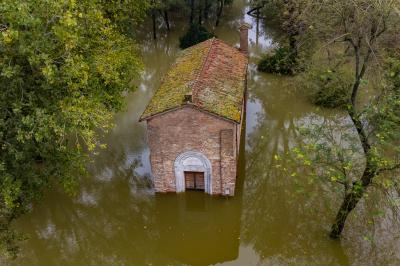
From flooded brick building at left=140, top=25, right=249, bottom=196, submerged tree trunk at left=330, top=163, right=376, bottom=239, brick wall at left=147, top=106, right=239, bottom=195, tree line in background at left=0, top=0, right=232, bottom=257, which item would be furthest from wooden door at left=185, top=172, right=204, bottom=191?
submerged tree trunk at left=330, top=163, right=376, bottom=239

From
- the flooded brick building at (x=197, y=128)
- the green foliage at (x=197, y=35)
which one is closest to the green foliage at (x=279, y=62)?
the green foliage at (x=197, y=35)

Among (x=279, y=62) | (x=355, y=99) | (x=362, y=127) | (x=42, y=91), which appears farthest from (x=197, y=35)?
(x=42, y=91)

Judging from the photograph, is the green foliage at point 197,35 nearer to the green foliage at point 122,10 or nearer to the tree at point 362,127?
the green foliage at point 122,10

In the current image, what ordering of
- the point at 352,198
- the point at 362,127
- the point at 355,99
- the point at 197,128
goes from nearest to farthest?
the point at 352,198 → the point at 362,127 → the point at 197,128 → the point at 355,99

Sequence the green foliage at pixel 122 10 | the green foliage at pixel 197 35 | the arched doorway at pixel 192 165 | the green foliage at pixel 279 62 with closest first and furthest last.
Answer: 1. the arched doorway at pixel 192 165
2. the green foliage at pixel 122 10
3. the green foliage at pixel 279 62
4. the green foliage at pixel 197 35

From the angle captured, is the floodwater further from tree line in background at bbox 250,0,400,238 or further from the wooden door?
tree line in background at bbox 250,0,400,238

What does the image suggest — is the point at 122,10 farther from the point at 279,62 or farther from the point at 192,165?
the point at 279,62
